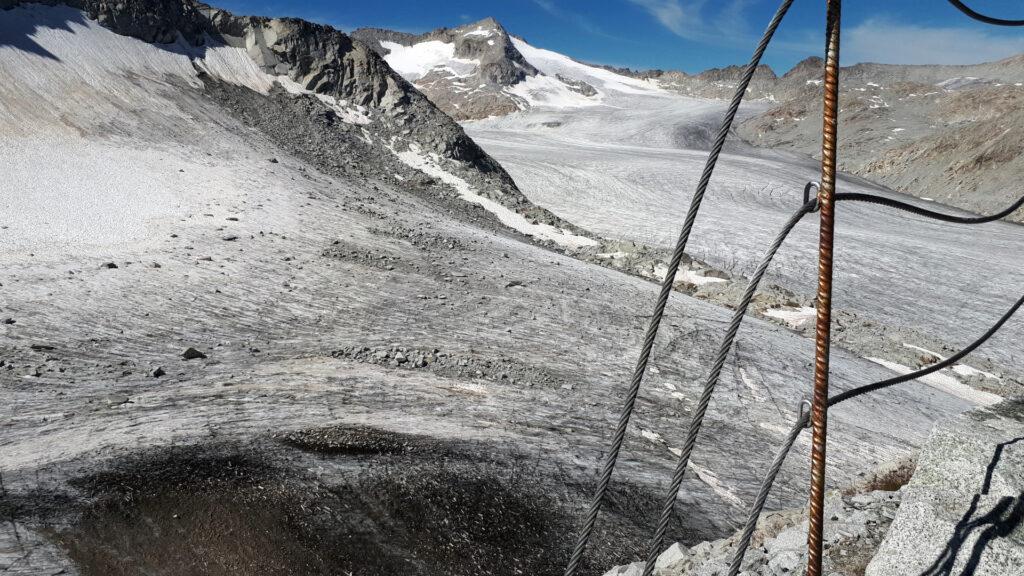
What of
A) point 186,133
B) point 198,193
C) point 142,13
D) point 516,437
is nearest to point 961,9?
point 516,437

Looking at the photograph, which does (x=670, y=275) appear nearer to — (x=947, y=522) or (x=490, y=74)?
(x=947, y=522)

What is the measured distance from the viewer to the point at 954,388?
12.6 meters

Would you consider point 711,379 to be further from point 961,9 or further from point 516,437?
point 516,437

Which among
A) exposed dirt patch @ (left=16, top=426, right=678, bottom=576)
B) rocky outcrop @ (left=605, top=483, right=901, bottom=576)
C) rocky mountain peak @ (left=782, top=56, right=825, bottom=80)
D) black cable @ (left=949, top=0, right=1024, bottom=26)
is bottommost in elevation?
exposed dirt patch @ (left=16, top=426, right=678, bottom=576)

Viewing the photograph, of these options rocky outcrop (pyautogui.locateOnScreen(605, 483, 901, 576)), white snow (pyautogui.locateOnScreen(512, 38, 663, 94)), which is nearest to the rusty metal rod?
rocky outcrop (pyautogui.locateOnScreen(605, 483, 901, 576))

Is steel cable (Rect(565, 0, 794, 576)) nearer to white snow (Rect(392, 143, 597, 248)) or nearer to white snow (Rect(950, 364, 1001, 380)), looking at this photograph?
white snow (Rect(950, 364, 1001, 380))

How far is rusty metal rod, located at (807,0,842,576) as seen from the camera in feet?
6.77

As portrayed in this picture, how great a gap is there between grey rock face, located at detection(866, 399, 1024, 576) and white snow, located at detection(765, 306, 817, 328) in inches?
501

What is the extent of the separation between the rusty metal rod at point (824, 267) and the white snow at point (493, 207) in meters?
18.0

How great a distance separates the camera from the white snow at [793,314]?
51.0ft

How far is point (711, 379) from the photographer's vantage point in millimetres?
2256

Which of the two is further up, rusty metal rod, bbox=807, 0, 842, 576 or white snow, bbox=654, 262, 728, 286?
rusty metal rod, bbox=807, 0, 842, 576

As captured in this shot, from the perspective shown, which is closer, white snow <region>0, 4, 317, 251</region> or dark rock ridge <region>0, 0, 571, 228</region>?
white snow <region>0, 4, 317, 251</region>

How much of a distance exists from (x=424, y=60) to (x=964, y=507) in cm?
8465
